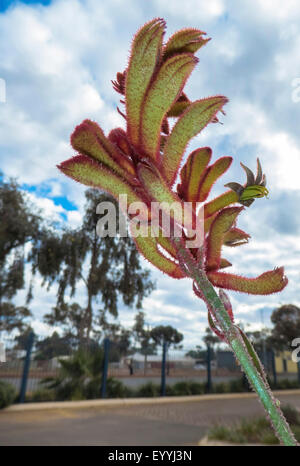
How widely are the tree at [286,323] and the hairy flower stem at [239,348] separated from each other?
22648 millimetres

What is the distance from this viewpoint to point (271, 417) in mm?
273

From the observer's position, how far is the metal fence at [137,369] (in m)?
10.2

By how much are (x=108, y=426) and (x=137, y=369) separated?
1310 centimetres

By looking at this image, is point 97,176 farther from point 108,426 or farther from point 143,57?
point 108,426

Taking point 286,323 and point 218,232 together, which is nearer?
point 218,232

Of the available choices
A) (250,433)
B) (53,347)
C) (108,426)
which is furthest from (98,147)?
(53,347)

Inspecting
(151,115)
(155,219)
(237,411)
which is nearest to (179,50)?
(151,115)

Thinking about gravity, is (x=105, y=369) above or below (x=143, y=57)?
below

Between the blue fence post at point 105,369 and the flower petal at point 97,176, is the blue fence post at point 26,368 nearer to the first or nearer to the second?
the blue fence post at point 105,369

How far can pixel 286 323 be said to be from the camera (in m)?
22.1

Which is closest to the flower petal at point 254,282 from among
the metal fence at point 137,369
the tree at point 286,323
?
the metal fence at point 137,369

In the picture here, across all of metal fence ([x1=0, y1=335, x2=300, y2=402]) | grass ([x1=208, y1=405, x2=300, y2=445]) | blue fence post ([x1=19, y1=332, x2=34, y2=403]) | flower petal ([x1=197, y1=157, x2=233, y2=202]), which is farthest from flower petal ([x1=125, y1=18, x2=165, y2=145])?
blue fence post ([x1=19, y1=332, x2=34, y2=403])

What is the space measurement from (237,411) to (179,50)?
37.4 ft

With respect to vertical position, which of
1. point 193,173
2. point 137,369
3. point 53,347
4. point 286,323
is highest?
point 286,323
